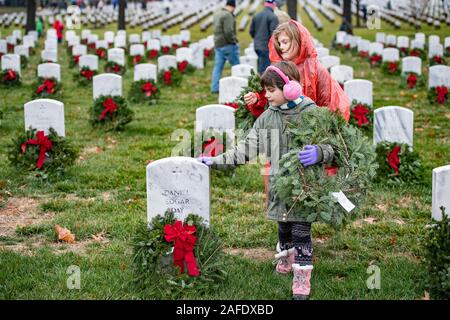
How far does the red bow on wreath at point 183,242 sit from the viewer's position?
5379 millimetres

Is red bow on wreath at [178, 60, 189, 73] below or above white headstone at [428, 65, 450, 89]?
above

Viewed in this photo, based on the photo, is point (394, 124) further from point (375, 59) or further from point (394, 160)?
point (375, 59)

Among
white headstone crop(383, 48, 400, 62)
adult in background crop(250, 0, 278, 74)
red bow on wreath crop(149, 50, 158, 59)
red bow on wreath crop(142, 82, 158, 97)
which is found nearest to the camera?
adult in background crop(250, 0, 278, 74)

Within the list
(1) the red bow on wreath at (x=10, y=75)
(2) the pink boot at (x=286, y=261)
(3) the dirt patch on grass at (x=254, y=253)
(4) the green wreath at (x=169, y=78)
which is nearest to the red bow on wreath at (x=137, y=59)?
(4) the green wreath at (x=169, y=78)

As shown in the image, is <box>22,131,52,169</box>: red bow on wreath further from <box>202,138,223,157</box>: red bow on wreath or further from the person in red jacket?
the person in red jacket

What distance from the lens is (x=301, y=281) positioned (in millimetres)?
5375

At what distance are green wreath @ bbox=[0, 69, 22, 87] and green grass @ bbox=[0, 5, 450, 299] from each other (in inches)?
191

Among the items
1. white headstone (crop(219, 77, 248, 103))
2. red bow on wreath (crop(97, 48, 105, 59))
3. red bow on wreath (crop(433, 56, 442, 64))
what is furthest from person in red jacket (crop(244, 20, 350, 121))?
red bow on wreath (crop(97, 48, 105, 59))

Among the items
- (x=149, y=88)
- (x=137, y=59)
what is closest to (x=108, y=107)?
(x=149, y=88)

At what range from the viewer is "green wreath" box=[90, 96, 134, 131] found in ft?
39.0

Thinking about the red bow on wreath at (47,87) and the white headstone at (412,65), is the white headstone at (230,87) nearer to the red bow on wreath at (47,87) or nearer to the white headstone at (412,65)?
the red bow on wreath at (47,87)

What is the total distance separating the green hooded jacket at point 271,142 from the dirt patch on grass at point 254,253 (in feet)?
3.35

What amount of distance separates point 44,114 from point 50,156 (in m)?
0.53
